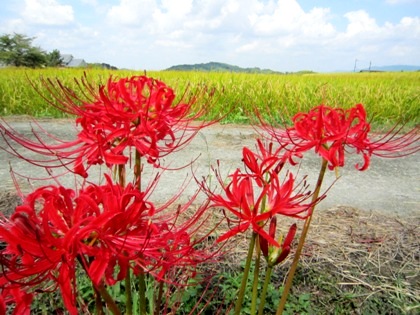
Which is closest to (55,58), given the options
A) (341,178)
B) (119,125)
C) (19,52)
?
(19,52)

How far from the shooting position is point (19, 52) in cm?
3541

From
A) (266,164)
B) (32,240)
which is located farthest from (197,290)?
(32,240)

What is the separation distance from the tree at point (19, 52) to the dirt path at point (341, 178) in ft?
112

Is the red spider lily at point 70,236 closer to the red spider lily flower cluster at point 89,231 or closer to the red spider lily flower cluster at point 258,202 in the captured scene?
the red spider lily flower cluster at point 89,231

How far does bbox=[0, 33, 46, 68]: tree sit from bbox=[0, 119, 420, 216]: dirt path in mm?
34036

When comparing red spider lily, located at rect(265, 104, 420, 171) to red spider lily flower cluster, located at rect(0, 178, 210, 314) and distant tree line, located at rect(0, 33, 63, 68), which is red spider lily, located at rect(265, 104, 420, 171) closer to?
red spider lily flower cluster, located at rect(0, 178, 210, 314)

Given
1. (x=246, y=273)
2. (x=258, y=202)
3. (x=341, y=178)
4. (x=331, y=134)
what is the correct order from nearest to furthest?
(x=258, y=202)
(x=246, y=273)
(x=331, y=134)
(x=341, y=178)

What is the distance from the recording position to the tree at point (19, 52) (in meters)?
34.4

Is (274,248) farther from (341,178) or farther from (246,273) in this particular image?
(341,178)

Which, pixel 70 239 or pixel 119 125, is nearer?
pixel 70 239

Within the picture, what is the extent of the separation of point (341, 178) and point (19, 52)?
38.2 meters

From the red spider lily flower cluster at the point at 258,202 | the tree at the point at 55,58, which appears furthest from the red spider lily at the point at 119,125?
the tree at the point at 55,58

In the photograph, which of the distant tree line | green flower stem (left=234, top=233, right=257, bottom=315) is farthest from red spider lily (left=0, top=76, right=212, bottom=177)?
the distant tree line

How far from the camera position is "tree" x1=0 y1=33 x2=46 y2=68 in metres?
34.4
